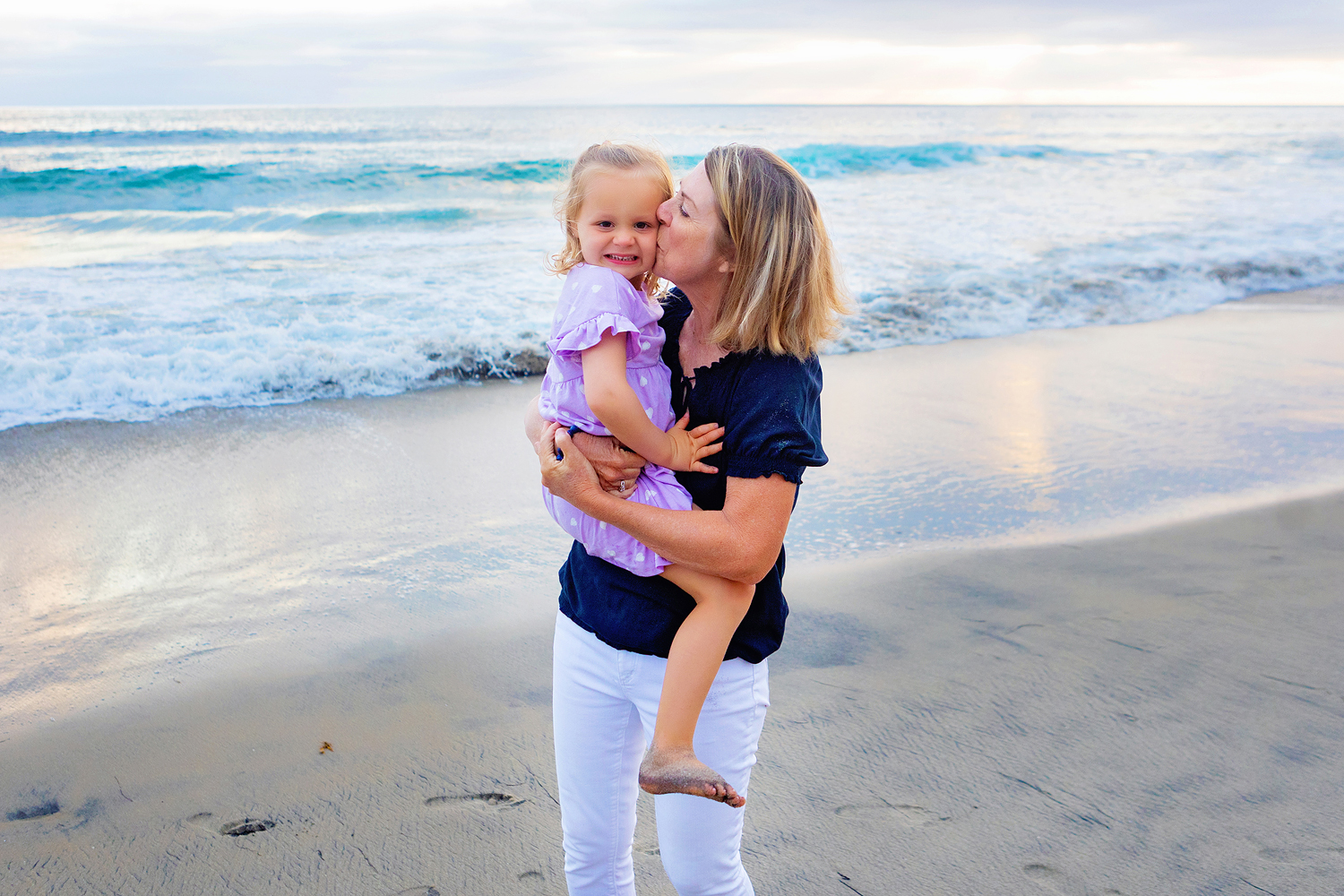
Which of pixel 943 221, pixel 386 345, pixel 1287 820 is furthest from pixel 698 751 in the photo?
pixel 943 221

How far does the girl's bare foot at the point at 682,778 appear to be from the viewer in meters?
1.46

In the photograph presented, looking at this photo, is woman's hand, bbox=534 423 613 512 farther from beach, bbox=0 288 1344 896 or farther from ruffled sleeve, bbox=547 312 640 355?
beach, bbox=0 288 1344 896

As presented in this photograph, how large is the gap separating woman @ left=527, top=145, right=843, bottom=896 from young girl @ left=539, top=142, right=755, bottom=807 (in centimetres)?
5

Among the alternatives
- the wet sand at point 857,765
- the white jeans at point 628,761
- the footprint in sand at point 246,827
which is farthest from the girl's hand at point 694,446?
the footprint in sand at point 246,827

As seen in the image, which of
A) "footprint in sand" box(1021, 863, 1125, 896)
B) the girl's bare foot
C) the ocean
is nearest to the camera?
the girl's bare foot

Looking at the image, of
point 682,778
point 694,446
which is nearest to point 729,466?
point 694,446

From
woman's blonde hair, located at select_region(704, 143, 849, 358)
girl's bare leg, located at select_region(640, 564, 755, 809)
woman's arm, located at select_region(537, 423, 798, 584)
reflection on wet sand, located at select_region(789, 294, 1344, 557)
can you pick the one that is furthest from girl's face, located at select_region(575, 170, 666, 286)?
reflection on wet sand, located at select_region(789, 294, 1344, 557)

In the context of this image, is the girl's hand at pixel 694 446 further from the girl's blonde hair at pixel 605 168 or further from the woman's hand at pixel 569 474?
the girl's blonde hair at pixel 605 168

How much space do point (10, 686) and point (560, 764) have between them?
237 cm

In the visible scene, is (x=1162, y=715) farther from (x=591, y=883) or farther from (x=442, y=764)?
(x=442, y=764)

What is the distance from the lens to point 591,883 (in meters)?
1.75

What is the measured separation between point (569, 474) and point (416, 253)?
467 inches

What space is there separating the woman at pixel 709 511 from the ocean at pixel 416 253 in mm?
500

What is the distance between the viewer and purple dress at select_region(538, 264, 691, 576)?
64.1 inches
